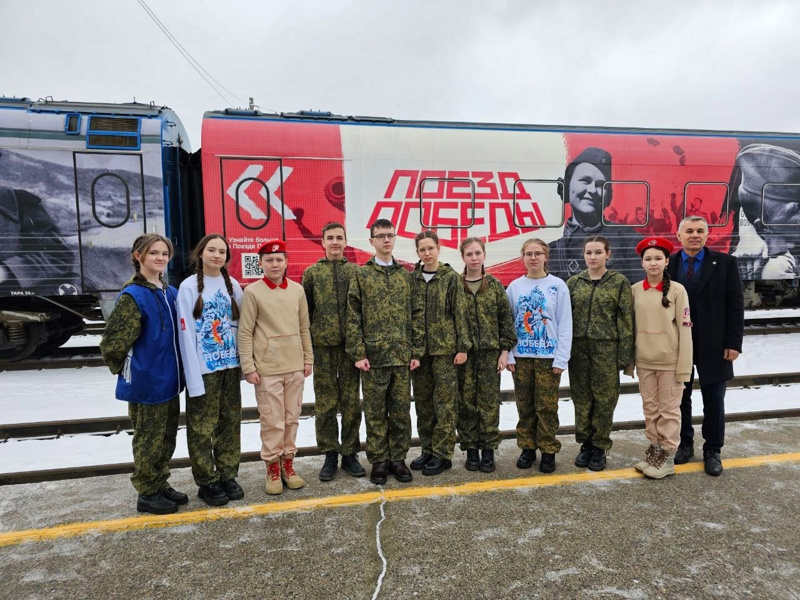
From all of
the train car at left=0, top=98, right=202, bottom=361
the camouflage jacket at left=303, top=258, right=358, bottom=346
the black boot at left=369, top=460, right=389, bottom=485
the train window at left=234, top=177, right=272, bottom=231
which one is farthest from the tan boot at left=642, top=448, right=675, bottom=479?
the train car at left=0, top=98, right=202, bottom=361

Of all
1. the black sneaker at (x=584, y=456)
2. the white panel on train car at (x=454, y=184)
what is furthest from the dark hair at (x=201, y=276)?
the white panel on train car at (x=454, y=184)

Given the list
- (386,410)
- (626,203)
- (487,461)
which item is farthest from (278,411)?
(626,203)

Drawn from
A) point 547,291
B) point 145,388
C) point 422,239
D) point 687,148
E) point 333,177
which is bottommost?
point 145,388

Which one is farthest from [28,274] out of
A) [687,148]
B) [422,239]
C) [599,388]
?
[687,148]

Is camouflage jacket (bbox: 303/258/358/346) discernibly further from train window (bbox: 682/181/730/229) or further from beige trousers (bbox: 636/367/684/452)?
train window (bbox: 682/181/730/229)

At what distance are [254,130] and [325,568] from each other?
6.19m

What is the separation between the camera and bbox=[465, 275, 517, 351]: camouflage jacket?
3707 mm

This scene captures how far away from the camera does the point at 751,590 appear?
237cm

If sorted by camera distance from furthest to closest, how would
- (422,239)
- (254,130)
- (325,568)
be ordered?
(254,130)
(422,239)
(325,568)

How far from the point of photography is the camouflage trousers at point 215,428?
3211 millimetres

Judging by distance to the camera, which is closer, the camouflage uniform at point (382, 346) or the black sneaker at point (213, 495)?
the black sneaker at point (213, 495)

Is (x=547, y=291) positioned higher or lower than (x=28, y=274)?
lower

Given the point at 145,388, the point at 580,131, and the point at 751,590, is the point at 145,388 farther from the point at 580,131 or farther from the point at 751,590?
the point at 580,131

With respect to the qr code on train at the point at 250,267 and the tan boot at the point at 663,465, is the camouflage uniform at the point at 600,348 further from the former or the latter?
the qr code on train at the point at 250,267
